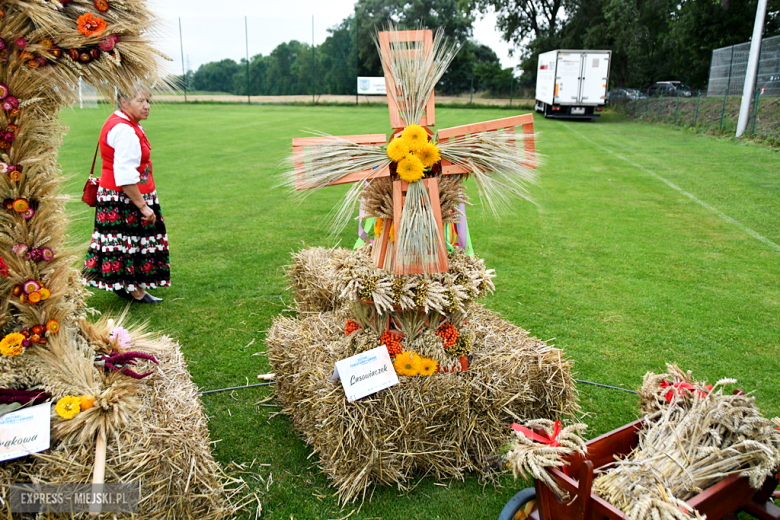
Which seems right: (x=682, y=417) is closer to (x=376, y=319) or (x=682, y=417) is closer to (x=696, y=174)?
(x=376, y=319)

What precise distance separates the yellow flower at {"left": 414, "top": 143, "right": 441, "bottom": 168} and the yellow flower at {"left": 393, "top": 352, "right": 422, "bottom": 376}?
1.03 metres

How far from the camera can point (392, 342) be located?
287cm

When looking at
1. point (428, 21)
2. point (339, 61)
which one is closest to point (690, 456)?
point (428, 21)

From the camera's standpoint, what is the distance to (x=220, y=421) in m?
3.33

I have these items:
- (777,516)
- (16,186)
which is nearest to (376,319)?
(16,186)

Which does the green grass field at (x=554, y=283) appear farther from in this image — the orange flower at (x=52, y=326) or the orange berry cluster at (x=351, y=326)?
the orange berry cluster at (x=351, y=326)

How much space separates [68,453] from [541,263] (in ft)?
17.3

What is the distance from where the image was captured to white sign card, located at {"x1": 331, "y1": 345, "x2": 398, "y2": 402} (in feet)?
8.84

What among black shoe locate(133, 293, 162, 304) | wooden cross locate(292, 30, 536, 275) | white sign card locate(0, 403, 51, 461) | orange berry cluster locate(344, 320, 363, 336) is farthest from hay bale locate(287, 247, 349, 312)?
white sign card locate(0, 403, 51, 461)

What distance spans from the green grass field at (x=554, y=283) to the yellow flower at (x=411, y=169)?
1152 millimetres

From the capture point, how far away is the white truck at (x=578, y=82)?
79.9 feet

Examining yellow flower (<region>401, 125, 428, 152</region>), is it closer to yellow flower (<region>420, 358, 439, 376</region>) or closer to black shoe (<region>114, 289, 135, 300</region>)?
yellow flower (<region>420, 358, 439, 376</region>)

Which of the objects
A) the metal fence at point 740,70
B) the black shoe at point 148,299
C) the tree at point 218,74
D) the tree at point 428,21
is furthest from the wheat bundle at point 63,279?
the tree at point 218,74

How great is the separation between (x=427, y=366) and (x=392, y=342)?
0.77 feet
